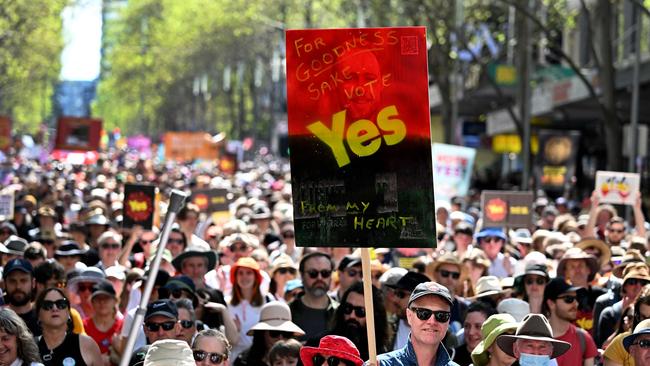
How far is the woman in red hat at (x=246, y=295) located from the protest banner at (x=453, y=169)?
1142 cm

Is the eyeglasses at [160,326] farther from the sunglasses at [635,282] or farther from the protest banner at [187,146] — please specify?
the protest banner at [187,146]

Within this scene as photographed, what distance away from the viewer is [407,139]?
275 inches

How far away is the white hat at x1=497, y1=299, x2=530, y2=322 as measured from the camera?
1002 cm

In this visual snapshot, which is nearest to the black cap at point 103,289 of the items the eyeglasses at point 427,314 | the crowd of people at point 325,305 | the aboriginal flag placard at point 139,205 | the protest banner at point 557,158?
the crowd of people at point 325,305

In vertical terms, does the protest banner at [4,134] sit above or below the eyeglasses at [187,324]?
above

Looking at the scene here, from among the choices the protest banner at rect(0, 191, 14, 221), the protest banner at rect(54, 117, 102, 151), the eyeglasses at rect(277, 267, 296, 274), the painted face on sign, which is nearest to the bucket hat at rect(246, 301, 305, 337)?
the eyeglasses at rect(277, 267, 296, 274)

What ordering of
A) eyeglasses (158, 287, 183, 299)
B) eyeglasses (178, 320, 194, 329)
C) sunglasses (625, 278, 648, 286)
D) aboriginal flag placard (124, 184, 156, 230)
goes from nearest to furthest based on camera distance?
eyeglasses (178, 320, 194, 329) < sunglasses (625, 278, 648, 286) < eyeglasses (158, 287, 183, 299) < aboriginal flag placard (124, 184, 156, 230)

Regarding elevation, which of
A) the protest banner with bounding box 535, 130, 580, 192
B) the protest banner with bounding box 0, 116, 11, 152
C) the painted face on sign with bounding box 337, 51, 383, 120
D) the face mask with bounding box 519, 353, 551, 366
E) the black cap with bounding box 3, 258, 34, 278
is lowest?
the face mask with bounding box 519, 353, 551, 366

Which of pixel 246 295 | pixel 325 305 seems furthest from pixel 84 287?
pixel 325 305

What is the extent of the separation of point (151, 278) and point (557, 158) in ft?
71.1

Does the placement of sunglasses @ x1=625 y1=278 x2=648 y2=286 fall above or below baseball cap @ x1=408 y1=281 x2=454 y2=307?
below

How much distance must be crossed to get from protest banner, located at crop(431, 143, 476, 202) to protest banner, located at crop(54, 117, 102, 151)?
14368mm

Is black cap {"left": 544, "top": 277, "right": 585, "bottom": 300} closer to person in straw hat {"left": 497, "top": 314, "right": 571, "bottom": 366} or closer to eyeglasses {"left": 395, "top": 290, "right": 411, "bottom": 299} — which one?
eyeglasses {"left": 395, "top": 290, "right": 411, "bottom": 299}

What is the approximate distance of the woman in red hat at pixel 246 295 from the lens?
1141 centimetres
